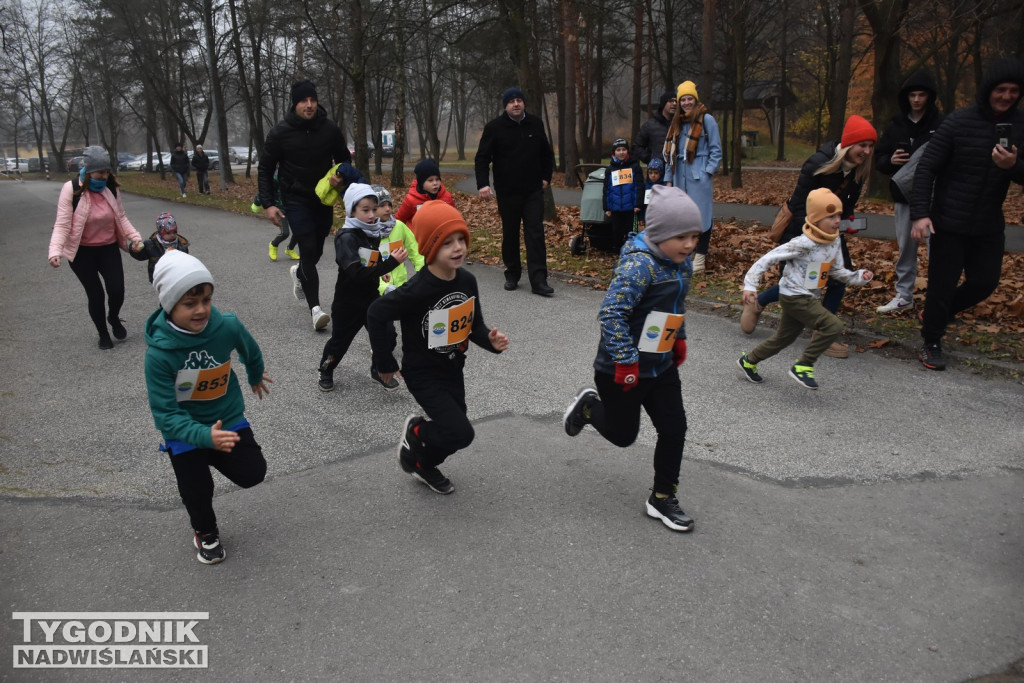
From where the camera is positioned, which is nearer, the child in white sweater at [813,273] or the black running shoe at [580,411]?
the black running shoe at [580,411]

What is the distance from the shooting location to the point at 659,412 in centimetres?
371

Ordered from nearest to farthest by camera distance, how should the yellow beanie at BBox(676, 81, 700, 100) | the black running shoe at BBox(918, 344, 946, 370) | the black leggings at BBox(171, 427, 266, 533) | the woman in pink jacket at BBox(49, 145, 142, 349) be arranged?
the black leggings at BBox(171, 427, 266, 533) → the black running shoe at BBox(918, 344, 946, 370) → the woman in pink jacket at BBox(49, 145, 142, 349) → the yellow beanie at BBox(676, 81, 700, 100)

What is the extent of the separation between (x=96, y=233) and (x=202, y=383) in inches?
177

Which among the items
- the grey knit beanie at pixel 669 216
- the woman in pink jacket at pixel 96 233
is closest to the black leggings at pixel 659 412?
the grey knit beanie at pixel 669 216

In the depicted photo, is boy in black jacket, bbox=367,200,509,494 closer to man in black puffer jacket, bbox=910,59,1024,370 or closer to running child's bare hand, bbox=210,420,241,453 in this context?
running child's bare hand, bbox=210,420,241,453

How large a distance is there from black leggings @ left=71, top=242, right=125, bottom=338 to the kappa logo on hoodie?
4.32 m

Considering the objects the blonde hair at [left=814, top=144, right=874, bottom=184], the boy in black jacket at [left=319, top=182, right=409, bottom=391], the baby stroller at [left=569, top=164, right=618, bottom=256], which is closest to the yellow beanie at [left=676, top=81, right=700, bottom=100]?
the baby stroller at [left=569, top=164, right=618, bottom=256]

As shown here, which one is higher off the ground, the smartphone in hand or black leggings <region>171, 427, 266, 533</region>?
the smartphone in hand

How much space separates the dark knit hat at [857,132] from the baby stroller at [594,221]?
455 centimetres

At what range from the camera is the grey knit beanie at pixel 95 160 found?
6828 mm

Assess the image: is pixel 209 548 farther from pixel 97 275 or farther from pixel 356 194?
pixel 97 275

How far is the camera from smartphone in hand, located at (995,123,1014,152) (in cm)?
549

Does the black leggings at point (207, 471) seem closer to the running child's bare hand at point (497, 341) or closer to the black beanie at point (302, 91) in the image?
the running child's bare hand at point (497, 341)

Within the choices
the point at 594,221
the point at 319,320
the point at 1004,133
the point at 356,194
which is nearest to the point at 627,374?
the point at 356,194
